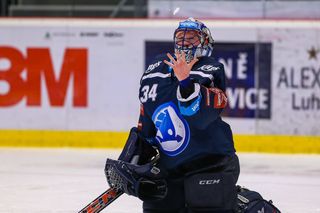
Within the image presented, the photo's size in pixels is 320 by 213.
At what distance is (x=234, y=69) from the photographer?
8656 mm

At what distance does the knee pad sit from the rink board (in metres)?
5.28

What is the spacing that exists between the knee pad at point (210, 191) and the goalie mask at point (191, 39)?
434 millimetres

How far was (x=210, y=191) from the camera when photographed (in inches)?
121

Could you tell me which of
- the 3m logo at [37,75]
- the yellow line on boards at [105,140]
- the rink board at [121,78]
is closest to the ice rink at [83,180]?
the yellow line on boards at [105,140]

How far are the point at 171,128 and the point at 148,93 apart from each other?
17 centimetres

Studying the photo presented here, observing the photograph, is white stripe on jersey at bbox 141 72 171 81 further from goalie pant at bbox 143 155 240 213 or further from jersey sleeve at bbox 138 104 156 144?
goalie pant at bbox 143 155 240 213

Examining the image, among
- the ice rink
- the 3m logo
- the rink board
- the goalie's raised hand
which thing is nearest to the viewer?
the goalie's raised hand

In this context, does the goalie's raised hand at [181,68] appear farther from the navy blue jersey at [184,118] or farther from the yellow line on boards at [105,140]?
the yellow line on boards at [105,140]

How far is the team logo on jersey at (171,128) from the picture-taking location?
3121mm

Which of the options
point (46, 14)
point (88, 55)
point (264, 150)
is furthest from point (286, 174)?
point (46, 14)

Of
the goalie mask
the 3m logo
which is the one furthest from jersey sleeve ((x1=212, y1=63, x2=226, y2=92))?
the 3m logo

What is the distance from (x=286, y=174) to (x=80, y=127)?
2592 millimetres

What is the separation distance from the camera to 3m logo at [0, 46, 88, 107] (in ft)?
28.8

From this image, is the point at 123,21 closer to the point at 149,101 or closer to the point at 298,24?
the point at 298,24
